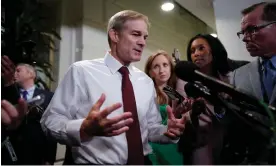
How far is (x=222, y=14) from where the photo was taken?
3.57 ft

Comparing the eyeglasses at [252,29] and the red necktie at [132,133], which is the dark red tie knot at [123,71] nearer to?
the red necktie at [132,133]

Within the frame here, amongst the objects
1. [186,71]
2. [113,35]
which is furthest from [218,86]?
[113,35]

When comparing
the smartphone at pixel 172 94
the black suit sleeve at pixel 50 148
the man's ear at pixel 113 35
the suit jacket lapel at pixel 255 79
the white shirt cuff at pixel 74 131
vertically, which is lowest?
the black suit sleeve at pixel 50 148

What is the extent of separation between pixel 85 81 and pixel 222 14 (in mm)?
623

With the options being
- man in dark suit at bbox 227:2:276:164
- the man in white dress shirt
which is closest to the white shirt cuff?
the man in white dress shirt

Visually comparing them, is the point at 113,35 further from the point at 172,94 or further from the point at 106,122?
the point at 106,122

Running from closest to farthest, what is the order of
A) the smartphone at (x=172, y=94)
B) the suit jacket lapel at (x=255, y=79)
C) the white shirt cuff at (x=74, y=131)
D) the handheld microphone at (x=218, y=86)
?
the handheld microphone at (x=218, y=86), the white shirt cuff at (x=74, y=131), the suit jacket lapel at (x=255, y=79), the smartphone at (x=172, y=94)

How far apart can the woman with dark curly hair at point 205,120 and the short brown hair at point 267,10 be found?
0.15 meters

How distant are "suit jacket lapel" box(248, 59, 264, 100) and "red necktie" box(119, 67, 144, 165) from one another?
0.39 meters

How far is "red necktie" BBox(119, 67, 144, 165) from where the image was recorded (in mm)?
828

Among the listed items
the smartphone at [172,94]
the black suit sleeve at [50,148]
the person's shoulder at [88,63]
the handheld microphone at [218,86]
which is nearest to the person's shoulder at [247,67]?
the smartphone at [172,94]

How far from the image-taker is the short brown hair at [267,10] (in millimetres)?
888

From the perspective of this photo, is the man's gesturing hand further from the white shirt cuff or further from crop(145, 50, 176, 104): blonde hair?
crop(145, 50, 176, 104): blonde hair

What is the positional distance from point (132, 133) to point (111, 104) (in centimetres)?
11
